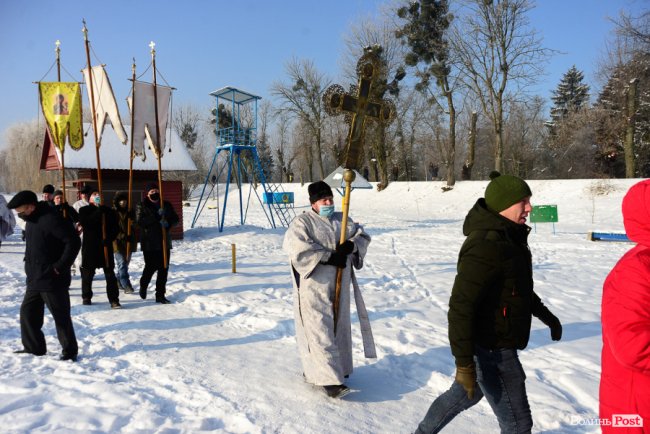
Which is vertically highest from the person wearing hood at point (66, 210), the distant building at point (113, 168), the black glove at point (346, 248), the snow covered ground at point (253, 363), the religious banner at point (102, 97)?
the religious banner at point (102, 97)

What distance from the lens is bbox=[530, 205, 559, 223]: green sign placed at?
14.7 meters

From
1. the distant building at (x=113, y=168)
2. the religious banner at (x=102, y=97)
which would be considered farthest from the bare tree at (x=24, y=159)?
the religious banner at (x=102, y=97)

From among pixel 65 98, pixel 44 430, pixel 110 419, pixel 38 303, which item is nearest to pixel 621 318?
pixel 110 419

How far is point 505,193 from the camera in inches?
93.0

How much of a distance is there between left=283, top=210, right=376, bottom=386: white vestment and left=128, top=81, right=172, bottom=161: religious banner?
6187 millimetres

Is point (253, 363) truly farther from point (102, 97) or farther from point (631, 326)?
point (102, 97)

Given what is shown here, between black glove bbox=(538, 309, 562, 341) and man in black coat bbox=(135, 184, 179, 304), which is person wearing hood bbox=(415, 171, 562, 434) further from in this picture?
man in black coat bbox=(135, 184, 179, 304)

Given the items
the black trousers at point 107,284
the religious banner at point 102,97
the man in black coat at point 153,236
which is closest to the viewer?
the black trousers at point 107,284

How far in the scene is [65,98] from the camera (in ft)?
25.6

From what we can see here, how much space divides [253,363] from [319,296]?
136cm

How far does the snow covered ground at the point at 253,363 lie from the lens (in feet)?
10.8

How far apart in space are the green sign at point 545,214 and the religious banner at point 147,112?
12237 millimetres

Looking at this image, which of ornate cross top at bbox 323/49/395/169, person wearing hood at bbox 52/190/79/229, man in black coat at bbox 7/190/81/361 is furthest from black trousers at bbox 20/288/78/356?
ornate cross top at bbox 323/49/395/169

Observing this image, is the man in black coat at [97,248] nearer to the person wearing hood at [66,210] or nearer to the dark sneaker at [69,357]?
the person wearing hood at [66,210]
